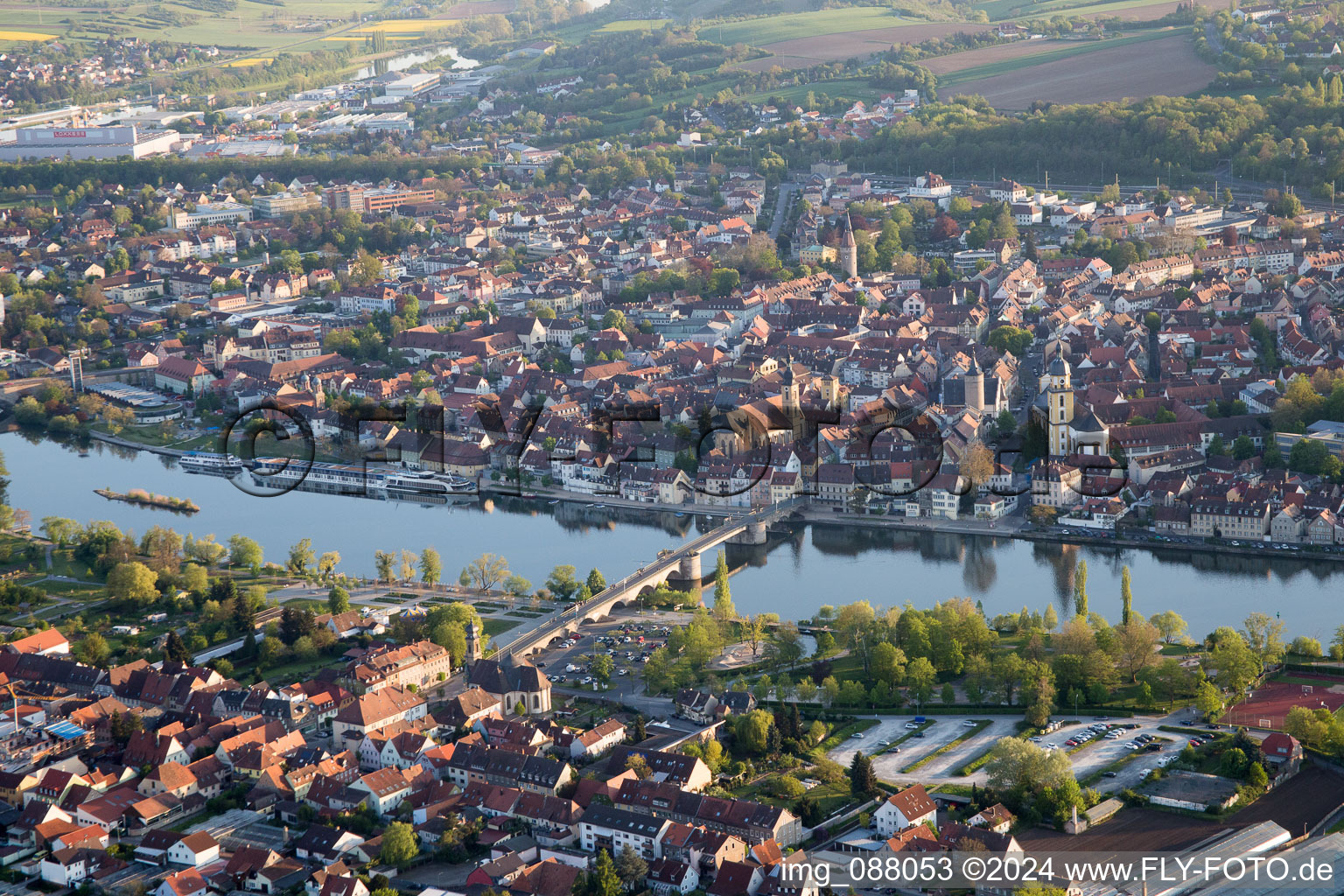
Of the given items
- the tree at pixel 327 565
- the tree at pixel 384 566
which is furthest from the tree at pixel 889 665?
the tree at pixel 327 565

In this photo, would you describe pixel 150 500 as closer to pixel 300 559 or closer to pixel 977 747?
pixel 300 559

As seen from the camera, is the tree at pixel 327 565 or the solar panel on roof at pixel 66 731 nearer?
the solar panel on roof at pixel 66 731

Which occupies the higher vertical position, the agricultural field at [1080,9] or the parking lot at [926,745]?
the agricultural field at [1080,9]

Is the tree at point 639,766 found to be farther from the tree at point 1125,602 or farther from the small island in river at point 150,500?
the small island in river at point 150,500

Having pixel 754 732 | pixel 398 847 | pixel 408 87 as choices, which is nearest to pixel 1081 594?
pixel 754 732

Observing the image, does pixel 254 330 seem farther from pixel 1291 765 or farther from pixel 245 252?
pixel 1291 765

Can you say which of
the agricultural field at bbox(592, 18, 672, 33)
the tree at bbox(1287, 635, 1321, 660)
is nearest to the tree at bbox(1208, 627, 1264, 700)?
the tree at bbox(1287, 635, 1321, 660)

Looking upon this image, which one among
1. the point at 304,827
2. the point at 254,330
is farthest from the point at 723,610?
the point at 254,330
